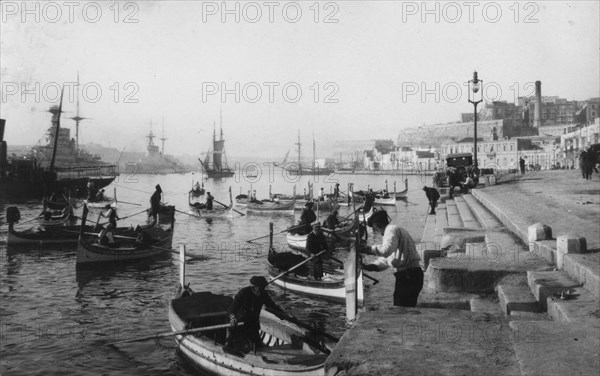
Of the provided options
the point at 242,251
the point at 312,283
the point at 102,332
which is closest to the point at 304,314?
the point at 312,283

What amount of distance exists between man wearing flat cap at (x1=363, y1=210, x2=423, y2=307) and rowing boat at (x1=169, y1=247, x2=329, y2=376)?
1.44m

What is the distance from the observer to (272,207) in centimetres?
4428

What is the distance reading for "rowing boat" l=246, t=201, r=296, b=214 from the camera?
43.8 metres

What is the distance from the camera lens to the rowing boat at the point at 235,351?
6.98 metres

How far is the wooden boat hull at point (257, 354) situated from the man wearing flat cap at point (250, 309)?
0.31 meters

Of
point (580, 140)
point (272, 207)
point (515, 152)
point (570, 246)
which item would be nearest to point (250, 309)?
point (570, 246)

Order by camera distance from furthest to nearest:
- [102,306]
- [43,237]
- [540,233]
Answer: [43,237], [102,306], [540,233]

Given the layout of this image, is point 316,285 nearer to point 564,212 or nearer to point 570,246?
point 564,212

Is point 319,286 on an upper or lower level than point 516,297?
lower

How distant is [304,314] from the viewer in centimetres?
1305

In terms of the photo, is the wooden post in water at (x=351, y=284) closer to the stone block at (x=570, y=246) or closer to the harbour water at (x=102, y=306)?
the stone block at (x=570, y=246)

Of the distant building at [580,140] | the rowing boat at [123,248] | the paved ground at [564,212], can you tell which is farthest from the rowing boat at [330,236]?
the distant building at [580,140]

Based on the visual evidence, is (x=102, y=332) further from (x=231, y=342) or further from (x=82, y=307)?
(x=231, y=342)

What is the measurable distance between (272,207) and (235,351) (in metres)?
36.5
